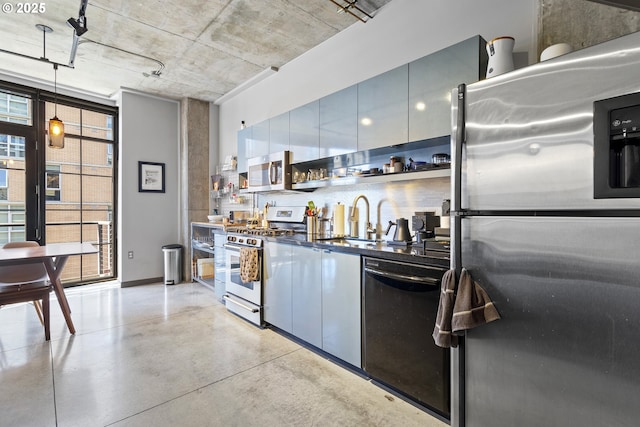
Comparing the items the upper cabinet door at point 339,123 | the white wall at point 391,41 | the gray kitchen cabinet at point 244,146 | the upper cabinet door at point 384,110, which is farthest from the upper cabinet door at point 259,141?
the upper cabinet door at point 384,110

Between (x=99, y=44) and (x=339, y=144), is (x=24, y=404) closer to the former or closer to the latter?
(x=339, y=144)

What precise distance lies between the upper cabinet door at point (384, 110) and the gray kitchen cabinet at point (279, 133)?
1168 mm

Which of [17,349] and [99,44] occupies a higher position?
[99,44]

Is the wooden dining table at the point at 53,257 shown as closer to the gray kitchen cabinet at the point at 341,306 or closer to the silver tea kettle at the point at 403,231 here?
the gray kitchen cabinet at the point at 341,306

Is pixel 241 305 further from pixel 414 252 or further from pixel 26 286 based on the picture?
pixel 414 252

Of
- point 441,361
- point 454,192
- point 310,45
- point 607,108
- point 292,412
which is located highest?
point 310,45

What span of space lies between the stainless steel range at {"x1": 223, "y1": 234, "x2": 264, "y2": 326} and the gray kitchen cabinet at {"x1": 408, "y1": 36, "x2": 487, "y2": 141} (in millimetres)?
1968

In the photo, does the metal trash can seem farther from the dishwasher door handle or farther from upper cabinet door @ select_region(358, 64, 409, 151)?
the dishwasher door handle

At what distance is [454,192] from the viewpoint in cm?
147

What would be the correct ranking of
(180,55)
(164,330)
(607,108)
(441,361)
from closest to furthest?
1. (607,108)
2. (441,361)
3. (164,330)
4. (180,55)

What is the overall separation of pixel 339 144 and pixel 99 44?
3.15m

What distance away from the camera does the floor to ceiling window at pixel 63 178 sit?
4.29 metres

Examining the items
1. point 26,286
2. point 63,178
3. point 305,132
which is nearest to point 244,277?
point 305,132

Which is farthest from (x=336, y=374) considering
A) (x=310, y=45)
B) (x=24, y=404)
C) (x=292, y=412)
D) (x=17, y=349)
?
(x=310, y=45)
